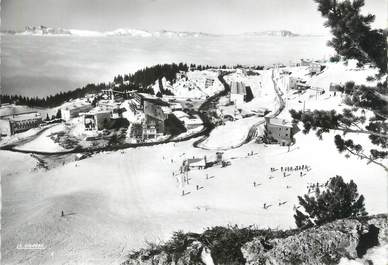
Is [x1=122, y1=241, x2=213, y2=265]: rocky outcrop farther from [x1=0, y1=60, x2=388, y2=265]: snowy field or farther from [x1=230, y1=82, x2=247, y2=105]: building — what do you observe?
[x1=230, y1=82, x2=247, y2=105]: building

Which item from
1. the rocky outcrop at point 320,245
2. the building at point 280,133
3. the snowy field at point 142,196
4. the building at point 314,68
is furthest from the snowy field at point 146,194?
the building at point 314,68

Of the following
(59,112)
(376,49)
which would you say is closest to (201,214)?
(376,49)

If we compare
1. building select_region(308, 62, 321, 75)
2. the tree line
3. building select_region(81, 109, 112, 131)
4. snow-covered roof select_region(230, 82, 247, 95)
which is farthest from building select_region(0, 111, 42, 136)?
building select_region(308, 62, 321, 75)

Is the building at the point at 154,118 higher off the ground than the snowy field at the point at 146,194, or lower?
higher

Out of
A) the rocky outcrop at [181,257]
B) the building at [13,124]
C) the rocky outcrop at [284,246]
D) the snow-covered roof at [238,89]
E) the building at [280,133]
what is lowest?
the building at [280,133]

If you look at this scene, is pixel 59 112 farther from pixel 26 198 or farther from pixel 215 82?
pixel 215 82

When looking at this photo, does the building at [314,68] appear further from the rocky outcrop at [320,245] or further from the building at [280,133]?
the rocky outcrop at [320,245]

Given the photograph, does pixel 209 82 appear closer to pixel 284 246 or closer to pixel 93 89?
pixel 93 89
